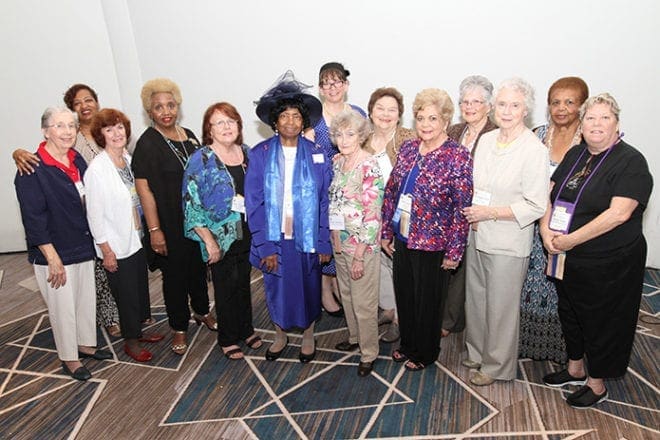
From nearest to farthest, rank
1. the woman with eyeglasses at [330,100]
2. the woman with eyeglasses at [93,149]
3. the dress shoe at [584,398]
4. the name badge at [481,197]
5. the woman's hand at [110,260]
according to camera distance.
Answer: the name badge at [481,197] → the dress shoe at [584,398] → the woman's hand at [110,260] → the woman with eyeglasses at [330,100] → the woman with eyeglasses at [93,149]

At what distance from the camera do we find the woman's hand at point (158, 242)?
3137mm

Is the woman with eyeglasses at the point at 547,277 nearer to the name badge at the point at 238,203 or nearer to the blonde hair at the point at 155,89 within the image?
the name badge at the point at 238,203

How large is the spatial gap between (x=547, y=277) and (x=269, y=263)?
5.74 ft

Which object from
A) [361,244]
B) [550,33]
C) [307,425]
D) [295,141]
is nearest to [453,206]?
[361,244]

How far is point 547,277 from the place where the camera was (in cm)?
Answer: 291

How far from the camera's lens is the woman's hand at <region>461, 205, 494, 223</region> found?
2.55 m

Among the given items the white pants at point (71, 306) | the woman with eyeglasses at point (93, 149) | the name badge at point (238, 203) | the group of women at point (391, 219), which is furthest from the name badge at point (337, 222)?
the woman with eyeglasses at point (93, 149)

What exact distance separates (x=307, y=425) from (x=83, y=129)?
110 inches

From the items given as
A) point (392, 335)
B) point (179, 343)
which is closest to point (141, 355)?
point (179, 343)

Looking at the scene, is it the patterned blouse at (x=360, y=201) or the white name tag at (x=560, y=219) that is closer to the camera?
the white name tag at (x=560, y=219)

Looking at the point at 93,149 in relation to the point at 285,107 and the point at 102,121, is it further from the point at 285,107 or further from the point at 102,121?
the point at 285,107

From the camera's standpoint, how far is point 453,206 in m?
2.61

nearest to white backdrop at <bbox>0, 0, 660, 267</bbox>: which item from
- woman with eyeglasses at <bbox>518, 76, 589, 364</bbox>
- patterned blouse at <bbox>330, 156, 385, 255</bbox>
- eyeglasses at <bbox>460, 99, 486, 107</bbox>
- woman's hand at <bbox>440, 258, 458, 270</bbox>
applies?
woman with eyeglasses at <bbox>518, 76, 589, 364</bbox>

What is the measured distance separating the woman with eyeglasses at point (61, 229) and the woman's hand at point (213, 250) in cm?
80
